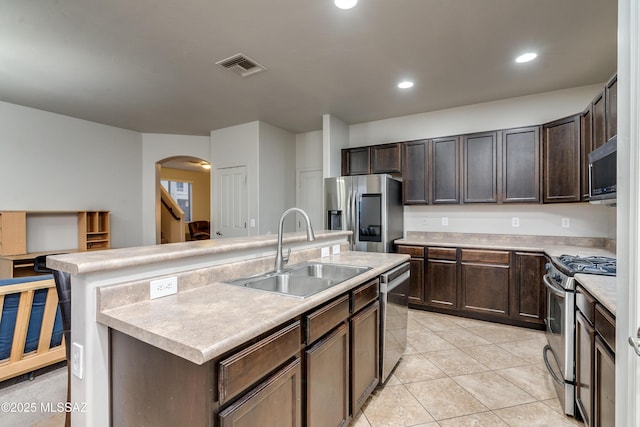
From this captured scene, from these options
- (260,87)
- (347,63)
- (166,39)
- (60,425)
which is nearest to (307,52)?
(347,63)

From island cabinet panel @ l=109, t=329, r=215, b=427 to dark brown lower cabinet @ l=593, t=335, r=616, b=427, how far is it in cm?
165

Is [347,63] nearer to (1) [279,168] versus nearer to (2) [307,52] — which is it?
(2) [307,52]

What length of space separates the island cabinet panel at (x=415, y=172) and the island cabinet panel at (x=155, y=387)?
367cm

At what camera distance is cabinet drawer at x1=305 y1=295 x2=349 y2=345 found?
4.39ft

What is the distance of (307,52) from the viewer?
8.71 feet

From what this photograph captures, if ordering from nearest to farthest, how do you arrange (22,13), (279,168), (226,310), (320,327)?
(226,310) → (320,327) → (22,13) → (279,168)

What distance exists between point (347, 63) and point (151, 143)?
437 cm

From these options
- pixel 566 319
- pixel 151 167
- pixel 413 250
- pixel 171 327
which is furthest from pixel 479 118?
pixel 151 167

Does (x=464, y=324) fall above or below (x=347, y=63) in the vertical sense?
below

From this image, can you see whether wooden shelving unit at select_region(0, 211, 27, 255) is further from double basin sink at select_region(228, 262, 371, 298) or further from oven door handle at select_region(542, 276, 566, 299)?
oven door handle at select_region(542, 276, 566, 299)

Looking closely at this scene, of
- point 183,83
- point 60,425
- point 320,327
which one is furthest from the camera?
point 183,83

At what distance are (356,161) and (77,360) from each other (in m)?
3.96

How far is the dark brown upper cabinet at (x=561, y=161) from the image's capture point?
305cm

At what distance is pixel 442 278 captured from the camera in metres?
3.65
